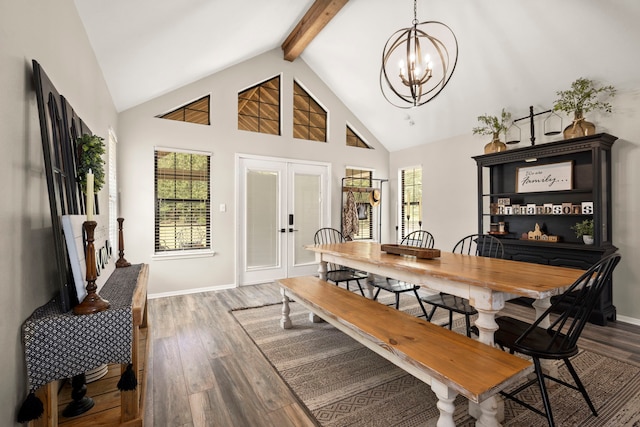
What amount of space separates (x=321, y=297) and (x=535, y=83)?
3.70 m

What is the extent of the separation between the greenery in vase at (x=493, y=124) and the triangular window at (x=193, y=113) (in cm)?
403

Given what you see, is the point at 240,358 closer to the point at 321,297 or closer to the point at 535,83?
the point at 321,297

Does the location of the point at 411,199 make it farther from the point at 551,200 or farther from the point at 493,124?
the point at 551,200

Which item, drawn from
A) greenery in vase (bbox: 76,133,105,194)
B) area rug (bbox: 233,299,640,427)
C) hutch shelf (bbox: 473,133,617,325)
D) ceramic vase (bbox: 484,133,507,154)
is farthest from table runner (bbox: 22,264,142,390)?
ceramic vase (bbox: 484,133,507,154)

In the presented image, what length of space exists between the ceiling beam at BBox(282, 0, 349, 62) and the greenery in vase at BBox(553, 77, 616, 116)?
2.84m

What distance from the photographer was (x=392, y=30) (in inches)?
162

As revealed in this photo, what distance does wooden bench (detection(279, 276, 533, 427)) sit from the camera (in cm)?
134

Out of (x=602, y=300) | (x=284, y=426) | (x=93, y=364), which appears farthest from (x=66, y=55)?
(x=602, y=300)

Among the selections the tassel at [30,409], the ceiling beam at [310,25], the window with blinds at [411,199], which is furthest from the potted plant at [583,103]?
the tassel at [30,409]

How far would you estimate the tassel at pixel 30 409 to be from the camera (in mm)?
1178

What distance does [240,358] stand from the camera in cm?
256

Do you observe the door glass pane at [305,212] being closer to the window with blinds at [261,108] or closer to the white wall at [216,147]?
the white wall at [216,147]

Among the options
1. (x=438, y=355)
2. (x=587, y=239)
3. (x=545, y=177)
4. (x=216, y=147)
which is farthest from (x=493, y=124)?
(x=216, y=147)

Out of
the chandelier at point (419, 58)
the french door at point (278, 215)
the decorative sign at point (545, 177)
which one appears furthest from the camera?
the french door at point (278, 215)
